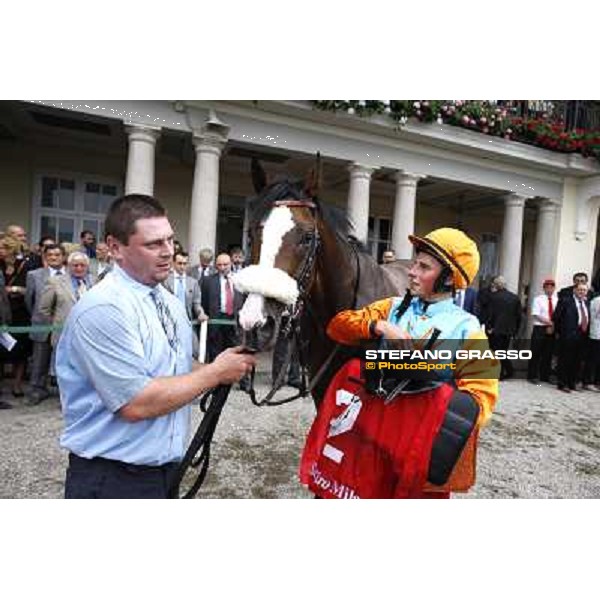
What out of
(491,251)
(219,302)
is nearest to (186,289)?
(219,302)

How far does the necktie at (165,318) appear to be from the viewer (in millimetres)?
1504

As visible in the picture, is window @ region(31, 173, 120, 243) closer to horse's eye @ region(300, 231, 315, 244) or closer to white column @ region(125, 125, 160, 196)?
white column @ region(125, 125, 160, 196)

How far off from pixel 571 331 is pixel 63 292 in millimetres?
4527

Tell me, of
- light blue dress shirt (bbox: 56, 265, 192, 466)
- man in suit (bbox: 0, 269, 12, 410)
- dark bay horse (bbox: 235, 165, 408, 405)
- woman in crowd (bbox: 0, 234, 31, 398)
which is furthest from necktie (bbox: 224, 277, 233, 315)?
light blue dress shirt (bbox: 56, 265, 192, 466)

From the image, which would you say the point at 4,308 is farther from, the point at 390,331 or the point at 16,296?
the point at 390,331

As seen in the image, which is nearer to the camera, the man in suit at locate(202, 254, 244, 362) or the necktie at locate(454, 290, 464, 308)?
the necktie at locate(454, 290, 464, 308)

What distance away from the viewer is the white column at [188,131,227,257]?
5.83 meters

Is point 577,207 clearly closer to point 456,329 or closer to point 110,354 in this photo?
point 456,329

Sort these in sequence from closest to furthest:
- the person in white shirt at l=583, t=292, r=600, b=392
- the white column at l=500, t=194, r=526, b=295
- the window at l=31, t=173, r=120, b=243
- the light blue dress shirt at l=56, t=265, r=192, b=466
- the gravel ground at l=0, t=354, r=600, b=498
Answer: the light blue dress shirt at l=56, t=265, r=192, b=466 < the gravel ground at l=0, t=354, r=600, b=498 < the person in white shirt at l=583, t=292, r=600, b=392 < the white column at l=500, t=194, r=526, b=295 < the window at l=31, t=173, r=120, b=243

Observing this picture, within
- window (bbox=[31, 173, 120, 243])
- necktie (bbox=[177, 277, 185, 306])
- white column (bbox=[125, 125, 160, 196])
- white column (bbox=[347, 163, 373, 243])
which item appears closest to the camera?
necktie (bbox=[177, 277, 185, 306])

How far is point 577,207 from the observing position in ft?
14.9

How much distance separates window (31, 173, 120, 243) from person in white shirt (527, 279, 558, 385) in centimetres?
685

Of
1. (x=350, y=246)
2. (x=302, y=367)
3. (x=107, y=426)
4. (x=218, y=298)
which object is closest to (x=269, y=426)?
(x=218, y=298)
